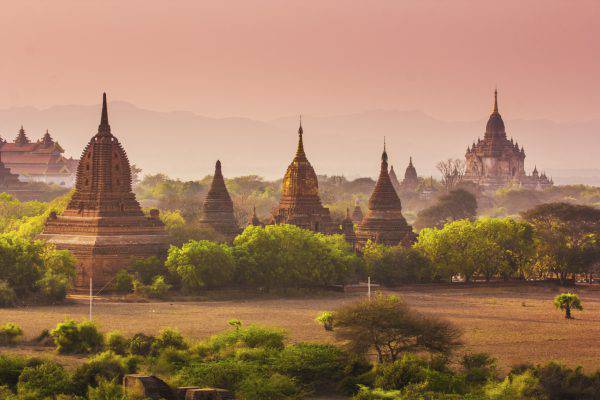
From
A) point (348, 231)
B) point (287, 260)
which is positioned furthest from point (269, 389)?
point (348, 231)

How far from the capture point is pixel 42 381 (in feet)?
126

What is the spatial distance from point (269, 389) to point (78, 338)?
451 inches

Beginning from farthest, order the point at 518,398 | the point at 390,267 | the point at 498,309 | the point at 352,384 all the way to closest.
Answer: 1. the point at 390,267
2. the point at 498,309
3. the point at 352,384
4. the point at 518,398

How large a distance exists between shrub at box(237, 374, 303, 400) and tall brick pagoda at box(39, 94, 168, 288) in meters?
32.2

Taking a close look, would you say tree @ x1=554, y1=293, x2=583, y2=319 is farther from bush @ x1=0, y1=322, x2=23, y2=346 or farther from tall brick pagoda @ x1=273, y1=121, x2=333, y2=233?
tall brick pagoda @ x1=273, y1=121, x2=333, y2=233

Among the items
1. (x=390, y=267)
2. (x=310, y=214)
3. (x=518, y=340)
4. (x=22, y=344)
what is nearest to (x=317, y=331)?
(x=518, y=340)

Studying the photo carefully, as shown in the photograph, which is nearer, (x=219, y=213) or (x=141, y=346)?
(x=141, y=346)

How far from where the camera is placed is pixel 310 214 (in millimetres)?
90000

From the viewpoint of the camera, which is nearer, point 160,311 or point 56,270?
point 160,311

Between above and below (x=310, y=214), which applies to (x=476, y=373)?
below

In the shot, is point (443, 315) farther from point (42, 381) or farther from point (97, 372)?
point (42, 381)

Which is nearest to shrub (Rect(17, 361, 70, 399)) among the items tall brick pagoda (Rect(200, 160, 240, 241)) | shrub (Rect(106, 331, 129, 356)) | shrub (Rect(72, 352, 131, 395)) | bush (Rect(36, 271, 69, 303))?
shrub (Rect(72, 352, 131, 395))

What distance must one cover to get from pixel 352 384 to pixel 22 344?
46.2 feet

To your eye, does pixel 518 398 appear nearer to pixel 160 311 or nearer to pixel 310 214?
pixel 160 311
